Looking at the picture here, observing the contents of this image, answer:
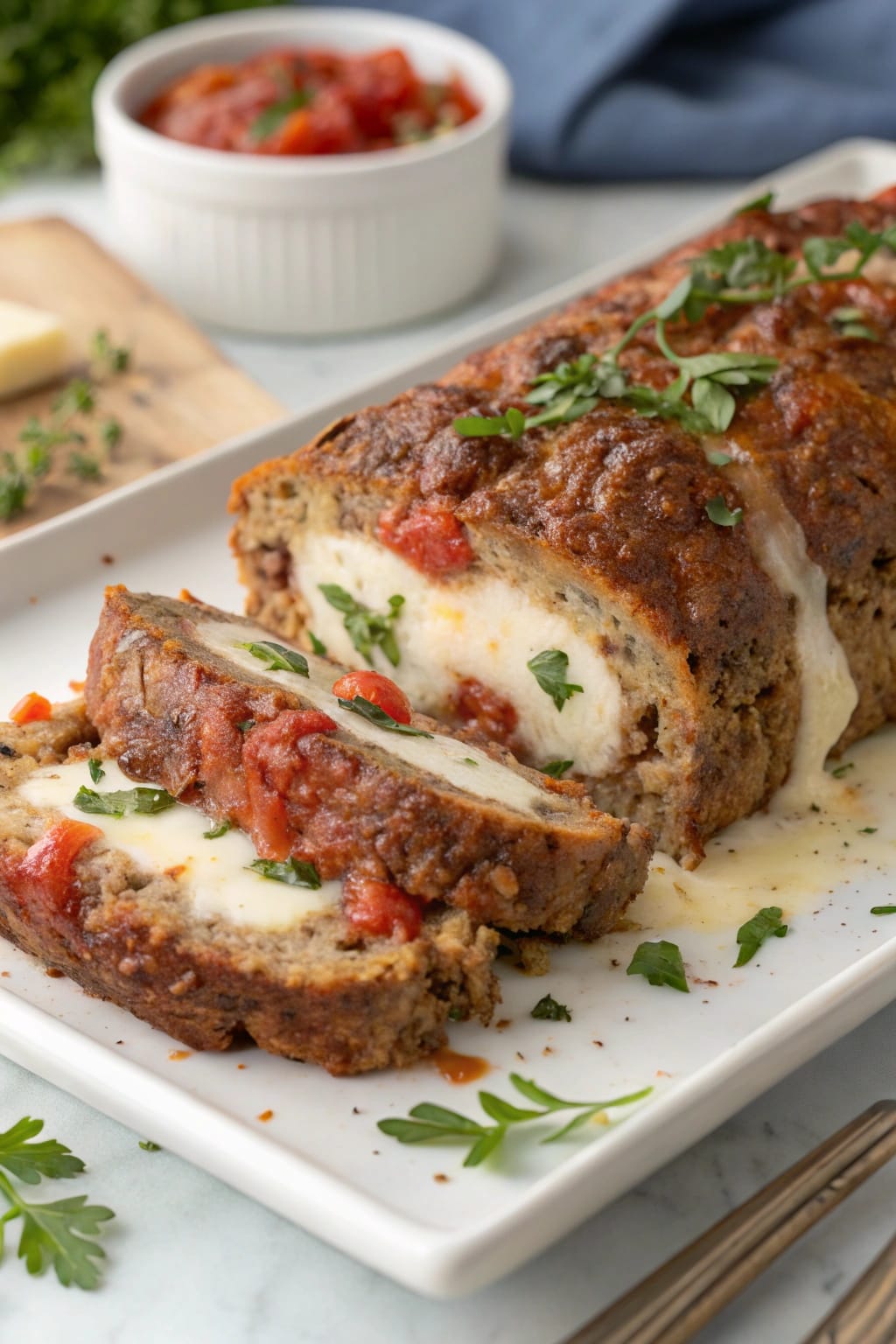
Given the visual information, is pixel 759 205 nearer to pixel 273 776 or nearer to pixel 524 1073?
pixel 273 776

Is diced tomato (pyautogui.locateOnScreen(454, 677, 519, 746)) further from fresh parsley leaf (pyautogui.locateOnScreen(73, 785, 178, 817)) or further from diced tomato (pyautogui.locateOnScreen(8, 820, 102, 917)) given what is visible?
diced tomato (pyautogui.locateOnScreen(8, 820, 102, 917))

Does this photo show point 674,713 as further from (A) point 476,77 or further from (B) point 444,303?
(A) point 476,77

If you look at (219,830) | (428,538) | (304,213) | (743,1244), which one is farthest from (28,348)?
(743,1244)

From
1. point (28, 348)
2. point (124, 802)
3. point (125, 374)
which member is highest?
point (124, 802)

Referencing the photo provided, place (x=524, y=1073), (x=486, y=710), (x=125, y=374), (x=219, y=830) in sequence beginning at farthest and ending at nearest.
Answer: (x=125, y=374) → (x=486, y=710) → (x=219, y=830) → (x=524, y=1073)

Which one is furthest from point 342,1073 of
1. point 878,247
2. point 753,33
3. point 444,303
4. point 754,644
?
point 753,33

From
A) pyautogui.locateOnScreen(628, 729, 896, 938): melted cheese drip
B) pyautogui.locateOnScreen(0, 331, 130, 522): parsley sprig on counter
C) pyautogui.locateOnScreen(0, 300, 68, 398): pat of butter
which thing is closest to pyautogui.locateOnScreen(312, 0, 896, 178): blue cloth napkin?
pyautogui.locateOnScreen(0, 331, 130, 522): parsley sprig on counter
